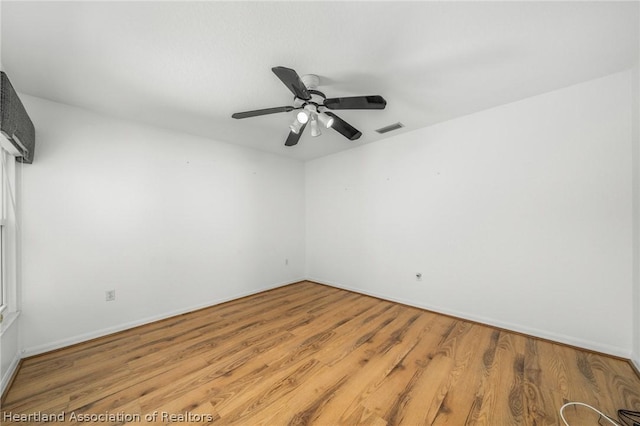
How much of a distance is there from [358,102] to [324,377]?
7.22 feet

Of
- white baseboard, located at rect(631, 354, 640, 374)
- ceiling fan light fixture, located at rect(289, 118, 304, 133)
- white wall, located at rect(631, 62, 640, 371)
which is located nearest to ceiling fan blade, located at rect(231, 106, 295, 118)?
ceiling fan light fixture, located at rect(289, 118, 304, 133)

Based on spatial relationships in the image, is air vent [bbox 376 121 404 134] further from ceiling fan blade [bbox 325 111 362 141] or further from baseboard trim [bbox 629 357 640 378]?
baseboard trim [bbox 629 357 640 378]

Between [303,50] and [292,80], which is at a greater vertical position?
[303,50]

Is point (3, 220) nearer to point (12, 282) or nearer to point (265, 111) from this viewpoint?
point (12, 282)

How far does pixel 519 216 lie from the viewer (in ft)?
8.35

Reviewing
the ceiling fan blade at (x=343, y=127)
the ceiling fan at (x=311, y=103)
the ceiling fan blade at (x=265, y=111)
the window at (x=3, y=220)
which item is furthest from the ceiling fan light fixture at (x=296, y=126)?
the window at (x=3, y=220)

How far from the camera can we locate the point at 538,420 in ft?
4.75

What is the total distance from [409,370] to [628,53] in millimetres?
A: 3038

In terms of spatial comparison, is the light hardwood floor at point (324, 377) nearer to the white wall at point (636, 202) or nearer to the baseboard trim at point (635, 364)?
the baseboard trim at point (635, 364)

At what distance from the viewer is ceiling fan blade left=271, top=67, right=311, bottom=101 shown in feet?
4.80

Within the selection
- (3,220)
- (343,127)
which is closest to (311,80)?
A: (343,127)

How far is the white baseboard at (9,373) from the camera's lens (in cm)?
171

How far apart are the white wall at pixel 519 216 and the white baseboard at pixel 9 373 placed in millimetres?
3798

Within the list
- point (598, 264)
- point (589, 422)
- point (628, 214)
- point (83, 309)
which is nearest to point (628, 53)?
point (628, 214)
